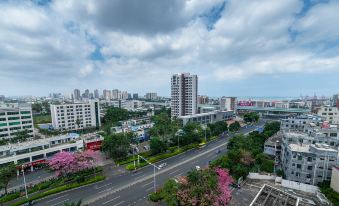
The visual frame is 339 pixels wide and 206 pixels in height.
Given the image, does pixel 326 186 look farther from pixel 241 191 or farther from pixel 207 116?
pixel 207 116

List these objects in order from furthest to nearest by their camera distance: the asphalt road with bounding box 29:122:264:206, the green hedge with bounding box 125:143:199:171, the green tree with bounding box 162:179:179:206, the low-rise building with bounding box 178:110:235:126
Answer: the low-rise building with bounding box 178:110:235:126
the green hedge with bounding box 125:143:199:171
the asphalt road with bounding box 29:122:264:206
the green tree with bounding box 162:179:179:206

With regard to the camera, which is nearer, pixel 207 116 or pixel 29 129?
pixel 29 129

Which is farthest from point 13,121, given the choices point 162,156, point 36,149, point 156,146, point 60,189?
point 162,156

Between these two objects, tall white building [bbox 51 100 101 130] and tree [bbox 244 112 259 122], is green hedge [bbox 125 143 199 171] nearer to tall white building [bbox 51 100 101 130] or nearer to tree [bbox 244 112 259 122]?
tall white building [bbox 51 100 101 130]

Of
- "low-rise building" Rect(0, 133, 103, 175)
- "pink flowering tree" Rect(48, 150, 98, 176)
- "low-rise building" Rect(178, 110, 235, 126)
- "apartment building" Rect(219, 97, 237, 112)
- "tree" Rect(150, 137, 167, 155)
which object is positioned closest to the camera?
"pink flowering tree" Rect(48, 150, 98, 176)

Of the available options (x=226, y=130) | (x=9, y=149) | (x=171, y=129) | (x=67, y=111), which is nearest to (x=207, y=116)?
(x=226, y=130)

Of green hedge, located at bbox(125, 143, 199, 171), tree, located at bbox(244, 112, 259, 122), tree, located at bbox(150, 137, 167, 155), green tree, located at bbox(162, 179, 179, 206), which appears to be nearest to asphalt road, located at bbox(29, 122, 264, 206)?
green hedge, located at bbox(125, 143, 199, 171)
